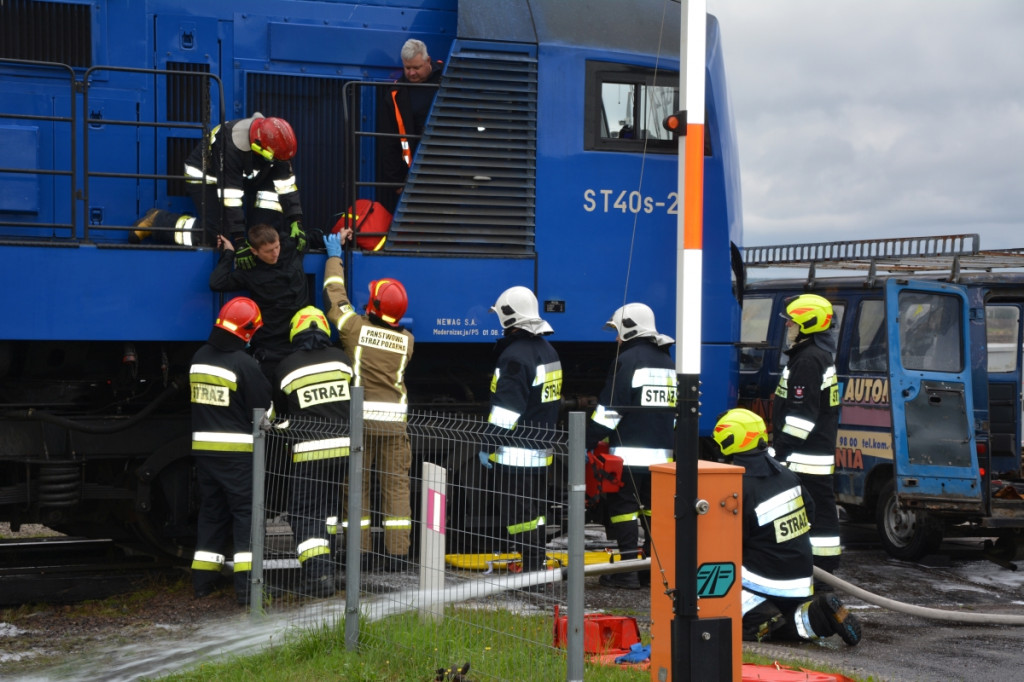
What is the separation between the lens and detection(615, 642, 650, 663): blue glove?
17.7 feet

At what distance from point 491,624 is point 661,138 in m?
4.13

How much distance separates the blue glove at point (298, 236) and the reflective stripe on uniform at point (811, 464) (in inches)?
149

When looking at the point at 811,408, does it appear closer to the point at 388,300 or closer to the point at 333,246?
the point at 388,300

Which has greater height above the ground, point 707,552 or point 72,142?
point 72,142

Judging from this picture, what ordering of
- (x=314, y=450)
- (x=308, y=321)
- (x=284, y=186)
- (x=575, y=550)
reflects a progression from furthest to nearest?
(x=284, y=186), (x=308, y=321), (x=314, y=450), (x=575, y=550)

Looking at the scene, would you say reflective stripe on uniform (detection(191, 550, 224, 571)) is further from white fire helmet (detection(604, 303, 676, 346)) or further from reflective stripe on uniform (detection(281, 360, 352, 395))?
white fire helmet (detection(604, 303, 676, 346))

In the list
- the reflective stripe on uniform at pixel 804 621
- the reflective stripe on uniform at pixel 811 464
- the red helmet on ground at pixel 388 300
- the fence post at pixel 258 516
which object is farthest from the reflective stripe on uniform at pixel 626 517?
the fence post at pixel 258 516

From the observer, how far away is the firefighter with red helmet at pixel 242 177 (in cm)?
696

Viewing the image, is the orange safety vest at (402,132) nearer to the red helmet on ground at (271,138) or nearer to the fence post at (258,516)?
the red helmet on ground at (271,138)

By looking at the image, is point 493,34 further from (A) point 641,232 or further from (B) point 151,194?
(B) point 151,194

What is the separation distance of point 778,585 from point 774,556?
0.56 feet

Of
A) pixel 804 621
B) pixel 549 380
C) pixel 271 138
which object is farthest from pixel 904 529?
pixel 271 138

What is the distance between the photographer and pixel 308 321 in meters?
6.94

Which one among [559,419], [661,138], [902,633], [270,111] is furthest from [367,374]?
[902,633]
